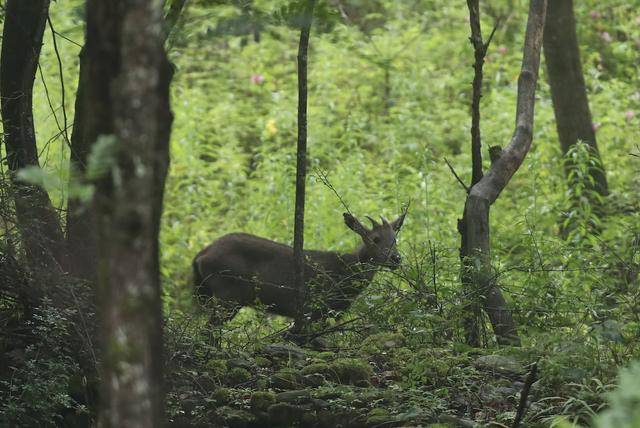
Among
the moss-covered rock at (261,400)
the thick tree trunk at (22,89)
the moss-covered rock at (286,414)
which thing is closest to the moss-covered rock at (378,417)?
the moss-covered rock at (286,414)

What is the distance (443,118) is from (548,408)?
11.3 metres

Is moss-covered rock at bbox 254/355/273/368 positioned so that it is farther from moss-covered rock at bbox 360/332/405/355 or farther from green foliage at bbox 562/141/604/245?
green foliage at bbox 562/141/604/245

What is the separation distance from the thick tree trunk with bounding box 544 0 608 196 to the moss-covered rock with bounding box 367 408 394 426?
7918mm

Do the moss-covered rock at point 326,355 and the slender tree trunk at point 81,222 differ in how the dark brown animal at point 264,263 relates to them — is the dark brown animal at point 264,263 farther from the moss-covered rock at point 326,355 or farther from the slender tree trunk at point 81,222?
the slender tree trunk at point 81,222

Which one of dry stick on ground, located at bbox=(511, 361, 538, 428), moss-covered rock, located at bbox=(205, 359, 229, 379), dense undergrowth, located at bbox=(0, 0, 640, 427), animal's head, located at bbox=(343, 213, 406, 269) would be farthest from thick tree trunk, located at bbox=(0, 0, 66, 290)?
animal's head, located at bbox=(343, 213, 406, 269)

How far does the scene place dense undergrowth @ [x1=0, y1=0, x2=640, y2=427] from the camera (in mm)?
5609

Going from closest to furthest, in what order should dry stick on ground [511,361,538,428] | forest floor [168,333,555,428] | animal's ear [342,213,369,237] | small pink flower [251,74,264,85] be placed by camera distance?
dry stick on ground [511,361,538,428] → forest floor [168,333,555,428] → animal's ear [342,213,369,237] → small pink flower [251,74,264,85]

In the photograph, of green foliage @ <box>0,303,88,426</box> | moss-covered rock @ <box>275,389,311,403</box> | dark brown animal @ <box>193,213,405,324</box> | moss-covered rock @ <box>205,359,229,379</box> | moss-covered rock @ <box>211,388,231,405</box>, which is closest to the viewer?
green foliage @ <box>0,303,88,426</box>

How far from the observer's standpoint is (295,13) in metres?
6.45

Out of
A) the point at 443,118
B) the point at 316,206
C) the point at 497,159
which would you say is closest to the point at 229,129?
the point at 443,118

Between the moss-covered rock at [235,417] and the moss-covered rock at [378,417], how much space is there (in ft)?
2.33

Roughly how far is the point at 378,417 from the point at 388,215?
662 centimetres

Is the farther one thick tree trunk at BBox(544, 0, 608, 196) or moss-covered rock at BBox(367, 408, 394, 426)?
thick tree trunk at BBox(544, 0, 608, 196)

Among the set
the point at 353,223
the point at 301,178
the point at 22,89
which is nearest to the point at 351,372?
the point at 301,178
